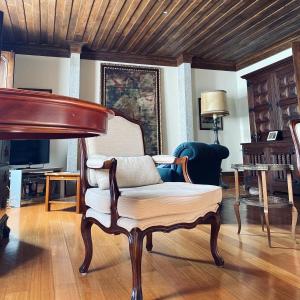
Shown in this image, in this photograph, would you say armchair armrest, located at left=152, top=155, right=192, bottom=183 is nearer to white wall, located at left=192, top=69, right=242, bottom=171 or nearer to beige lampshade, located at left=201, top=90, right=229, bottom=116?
beige lampshade, located at left=201, top=90, right=229, bottom=116

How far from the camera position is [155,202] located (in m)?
1.16

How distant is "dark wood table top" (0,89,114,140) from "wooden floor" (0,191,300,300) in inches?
35.2

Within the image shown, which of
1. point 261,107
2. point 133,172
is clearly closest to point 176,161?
point 133,172

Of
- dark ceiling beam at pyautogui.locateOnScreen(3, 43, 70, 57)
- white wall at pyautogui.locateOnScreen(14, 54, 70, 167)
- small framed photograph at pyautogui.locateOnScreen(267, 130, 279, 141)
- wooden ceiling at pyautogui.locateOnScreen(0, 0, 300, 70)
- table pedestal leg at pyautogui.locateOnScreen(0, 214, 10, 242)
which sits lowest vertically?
table pedestal leg at pyautogui.locateOnScreen(0, 214, 10, 242)

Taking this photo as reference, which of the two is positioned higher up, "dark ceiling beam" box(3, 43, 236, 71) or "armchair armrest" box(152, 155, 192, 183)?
"dark ceiling beam" box(3, 43, 236, 71)

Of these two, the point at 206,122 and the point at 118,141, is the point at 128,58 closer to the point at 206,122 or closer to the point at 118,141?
the point at 206,122

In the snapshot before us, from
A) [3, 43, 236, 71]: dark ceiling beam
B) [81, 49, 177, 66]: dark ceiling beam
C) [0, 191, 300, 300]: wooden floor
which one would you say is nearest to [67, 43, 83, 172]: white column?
[3, 43, 236, 71]: dark ceiling beam

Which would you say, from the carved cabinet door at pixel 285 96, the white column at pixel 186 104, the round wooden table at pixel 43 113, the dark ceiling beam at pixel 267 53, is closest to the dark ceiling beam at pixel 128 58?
the white column at pixel 186 104

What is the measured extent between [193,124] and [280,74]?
5.73 feet

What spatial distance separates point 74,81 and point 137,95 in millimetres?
1173

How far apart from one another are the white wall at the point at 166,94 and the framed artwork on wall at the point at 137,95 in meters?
0.12

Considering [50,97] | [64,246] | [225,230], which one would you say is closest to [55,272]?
[64,246]

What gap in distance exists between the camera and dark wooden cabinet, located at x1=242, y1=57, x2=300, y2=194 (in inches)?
161

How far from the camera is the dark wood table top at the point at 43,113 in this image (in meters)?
0.53
